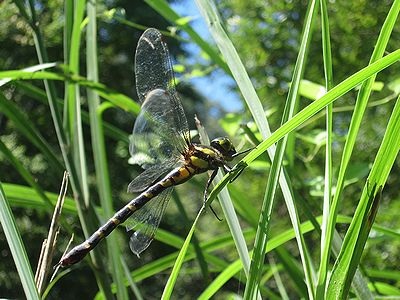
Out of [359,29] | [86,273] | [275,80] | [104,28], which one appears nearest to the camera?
[359,29]

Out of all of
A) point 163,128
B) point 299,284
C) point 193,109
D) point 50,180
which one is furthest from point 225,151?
point 193,109

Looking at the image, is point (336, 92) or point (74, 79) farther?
point (74, 79)

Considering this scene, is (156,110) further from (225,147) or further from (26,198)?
(26,198)

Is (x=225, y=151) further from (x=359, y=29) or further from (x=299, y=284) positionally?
(x=359, y=29)

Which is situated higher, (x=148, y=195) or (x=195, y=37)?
(x=195, y=37)

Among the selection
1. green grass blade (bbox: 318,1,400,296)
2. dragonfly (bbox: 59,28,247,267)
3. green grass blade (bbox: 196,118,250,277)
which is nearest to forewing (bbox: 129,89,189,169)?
dragonfly (bbox: 59,28,247,267)

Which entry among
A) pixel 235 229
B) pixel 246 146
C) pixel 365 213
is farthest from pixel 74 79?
pixel 246 146

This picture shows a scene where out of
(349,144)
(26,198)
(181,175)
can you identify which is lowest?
(26,198)
